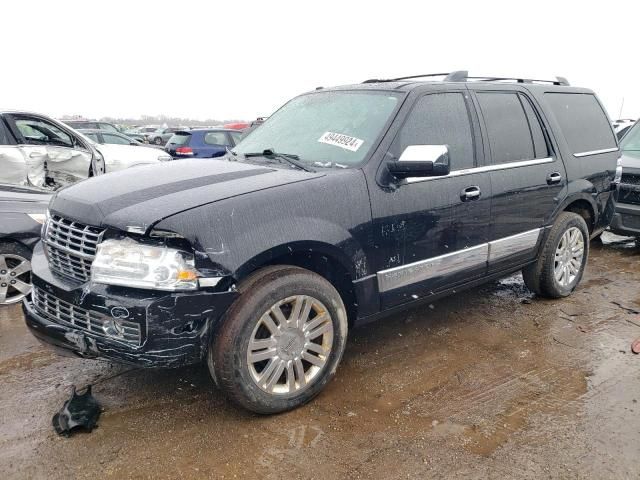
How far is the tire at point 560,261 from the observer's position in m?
4.57

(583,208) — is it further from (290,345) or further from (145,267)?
(145,267)

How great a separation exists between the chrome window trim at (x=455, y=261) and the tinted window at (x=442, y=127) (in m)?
0.64

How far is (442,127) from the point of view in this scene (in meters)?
3.64

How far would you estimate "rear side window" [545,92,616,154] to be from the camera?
15.3 feet

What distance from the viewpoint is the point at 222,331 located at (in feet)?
8.60

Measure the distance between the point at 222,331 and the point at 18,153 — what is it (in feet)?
18.2

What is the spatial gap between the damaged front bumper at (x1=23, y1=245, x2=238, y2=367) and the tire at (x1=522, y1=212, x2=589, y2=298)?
3.16 m

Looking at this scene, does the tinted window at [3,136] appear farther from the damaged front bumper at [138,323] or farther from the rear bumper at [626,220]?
the rear bumper at [626,220]

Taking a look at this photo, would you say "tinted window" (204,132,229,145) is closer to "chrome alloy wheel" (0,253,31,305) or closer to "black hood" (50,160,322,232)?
"chrome alloy wheel" (0,253,31,305)

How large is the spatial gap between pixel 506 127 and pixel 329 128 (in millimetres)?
1522

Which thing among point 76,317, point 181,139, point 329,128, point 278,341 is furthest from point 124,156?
point 278,341

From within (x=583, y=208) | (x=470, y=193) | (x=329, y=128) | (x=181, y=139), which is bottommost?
(x=583, y=208)

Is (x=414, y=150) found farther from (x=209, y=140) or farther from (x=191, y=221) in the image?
(x=209, y=140)

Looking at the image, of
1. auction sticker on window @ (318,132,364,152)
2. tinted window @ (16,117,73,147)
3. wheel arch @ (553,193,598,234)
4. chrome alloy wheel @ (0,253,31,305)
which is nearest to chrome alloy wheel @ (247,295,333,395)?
auction sticker on window @ (318,132,364,152)
